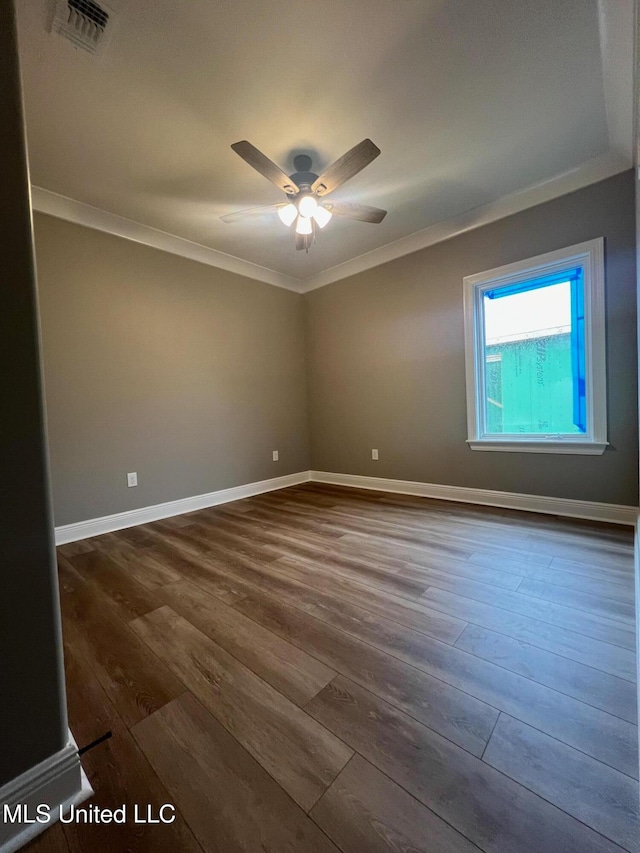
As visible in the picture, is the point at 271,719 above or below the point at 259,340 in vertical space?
below

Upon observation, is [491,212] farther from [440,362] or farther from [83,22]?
[83,22]

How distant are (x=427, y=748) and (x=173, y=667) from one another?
88 centimetres

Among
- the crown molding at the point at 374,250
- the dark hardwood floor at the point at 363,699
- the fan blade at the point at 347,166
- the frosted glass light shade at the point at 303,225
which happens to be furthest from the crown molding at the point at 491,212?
the dark hardwood floor at the point at 363,699

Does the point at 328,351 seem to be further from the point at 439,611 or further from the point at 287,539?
Result: the point at 439,611

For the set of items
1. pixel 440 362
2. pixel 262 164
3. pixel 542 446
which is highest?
pixel 262 164

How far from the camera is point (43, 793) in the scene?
70cm

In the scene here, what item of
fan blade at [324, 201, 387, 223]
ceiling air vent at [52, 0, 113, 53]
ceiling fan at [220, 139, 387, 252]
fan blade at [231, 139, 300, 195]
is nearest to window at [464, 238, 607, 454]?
fan blade at [324, 201, 387, 223]

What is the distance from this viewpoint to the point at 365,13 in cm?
138

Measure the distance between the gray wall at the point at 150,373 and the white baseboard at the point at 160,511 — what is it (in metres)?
0.06

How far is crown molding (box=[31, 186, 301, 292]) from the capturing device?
238 cm

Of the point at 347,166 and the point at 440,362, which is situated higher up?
the point at 347,166

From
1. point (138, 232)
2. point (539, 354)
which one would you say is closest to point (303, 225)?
point (138, 232)

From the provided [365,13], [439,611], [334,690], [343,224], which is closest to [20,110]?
[365,13]

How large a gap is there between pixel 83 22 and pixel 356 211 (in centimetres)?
155
